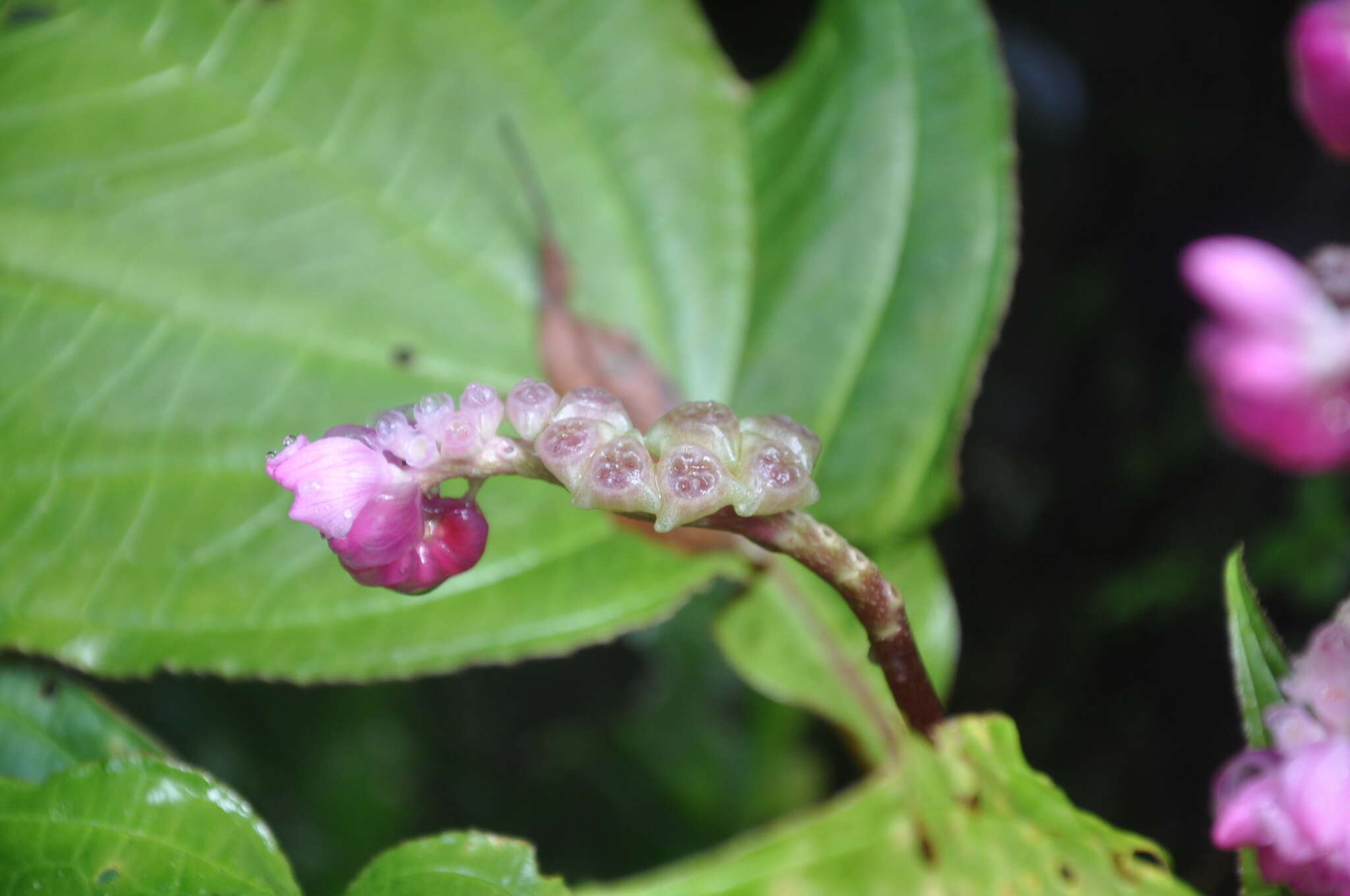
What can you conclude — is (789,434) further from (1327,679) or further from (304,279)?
(304,279)

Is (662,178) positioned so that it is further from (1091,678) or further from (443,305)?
(1091,678)

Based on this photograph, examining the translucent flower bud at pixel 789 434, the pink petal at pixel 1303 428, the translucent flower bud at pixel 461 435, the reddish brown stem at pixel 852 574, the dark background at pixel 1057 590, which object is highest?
the translucent flower bud at pixel 461 435

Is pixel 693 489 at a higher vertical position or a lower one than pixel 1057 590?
higher

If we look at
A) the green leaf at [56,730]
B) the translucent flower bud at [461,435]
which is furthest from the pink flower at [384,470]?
the green leaf at [56,730]

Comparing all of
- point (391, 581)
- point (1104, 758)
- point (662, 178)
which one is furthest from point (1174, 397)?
point (391, 581)

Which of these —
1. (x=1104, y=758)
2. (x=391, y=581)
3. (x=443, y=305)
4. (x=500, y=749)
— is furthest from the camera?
(x=500, y=749)

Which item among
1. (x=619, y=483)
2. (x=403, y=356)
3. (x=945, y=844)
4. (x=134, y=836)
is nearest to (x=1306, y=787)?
(x=945, y=844)

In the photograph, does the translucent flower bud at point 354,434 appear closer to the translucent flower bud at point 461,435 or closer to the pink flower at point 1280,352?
the translucent flower bud at point 461,435
